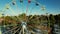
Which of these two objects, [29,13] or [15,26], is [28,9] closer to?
[29,13]

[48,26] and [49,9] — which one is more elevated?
[49,9]

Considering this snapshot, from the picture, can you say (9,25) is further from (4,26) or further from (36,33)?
(36,33)

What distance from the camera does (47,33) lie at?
3.89m

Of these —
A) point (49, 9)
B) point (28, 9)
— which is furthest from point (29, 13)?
point (49, 9)

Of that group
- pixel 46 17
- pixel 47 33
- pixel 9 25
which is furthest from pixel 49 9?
pixel 9 25

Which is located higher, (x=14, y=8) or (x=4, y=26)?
(x=14, y=8)

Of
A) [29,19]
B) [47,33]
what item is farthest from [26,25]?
[47,33]

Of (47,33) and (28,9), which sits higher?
(28,9)

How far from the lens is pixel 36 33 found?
12.7 feet

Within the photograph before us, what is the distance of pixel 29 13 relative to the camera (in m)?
3.92

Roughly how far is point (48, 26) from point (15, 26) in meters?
A: 0.50

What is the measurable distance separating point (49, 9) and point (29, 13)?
12.3 inches

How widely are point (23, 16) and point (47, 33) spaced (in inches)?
17.7

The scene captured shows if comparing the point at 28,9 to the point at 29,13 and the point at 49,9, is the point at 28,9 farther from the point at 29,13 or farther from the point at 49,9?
the point at 49,9
